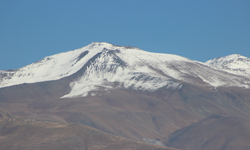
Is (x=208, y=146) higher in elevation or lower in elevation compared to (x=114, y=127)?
lower

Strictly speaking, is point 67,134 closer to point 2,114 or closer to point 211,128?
point 2,114

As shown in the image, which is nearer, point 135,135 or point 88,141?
point 88,141

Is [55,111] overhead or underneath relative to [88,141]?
overhead

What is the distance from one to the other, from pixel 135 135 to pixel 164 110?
43178 millimetres

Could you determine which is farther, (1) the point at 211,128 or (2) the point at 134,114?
(2) the point at 134,114

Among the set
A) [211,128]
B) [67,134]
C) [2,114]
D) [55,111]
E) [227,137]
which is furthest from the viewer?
[55,111]

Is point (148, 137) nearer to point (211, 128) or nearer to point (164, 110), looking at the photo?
point (211, 128)

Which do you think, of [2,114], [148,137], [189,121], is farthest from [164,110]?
[2,114]

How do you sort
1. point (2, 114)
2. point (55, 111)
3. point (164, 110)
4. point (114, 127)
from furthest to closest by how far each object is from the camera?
point (164, 110) < point (55, 111) < point (114, 127) < point (2, 114)

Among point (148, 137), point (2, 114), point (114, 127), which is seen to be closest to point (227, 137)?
point (148, 137)

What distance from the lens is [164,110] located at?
19525cm

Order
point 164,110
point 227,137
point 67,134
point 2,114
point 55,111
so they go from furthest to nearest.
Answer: point 164,110 < point 55,111 < point 227,137 < point 2,114 < point 67,134

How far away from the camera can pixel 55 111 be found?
177 meters

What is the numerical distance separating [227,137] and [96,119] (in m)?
53.7
